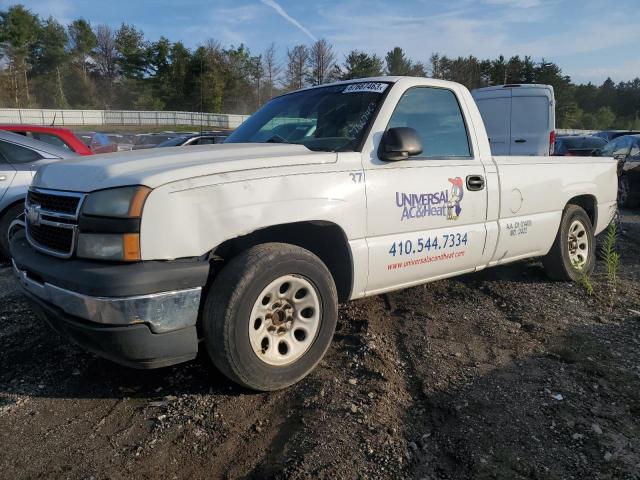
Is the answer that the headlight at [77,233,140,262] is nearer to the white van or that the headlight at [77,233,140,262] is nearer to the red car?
the red car

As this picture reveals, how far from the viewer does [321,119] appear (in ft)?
13.0

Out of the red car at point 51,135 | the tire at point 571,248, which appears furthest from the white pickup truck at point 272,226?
the red car at point 51,135

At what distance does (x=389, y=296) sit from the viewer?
16.2ft

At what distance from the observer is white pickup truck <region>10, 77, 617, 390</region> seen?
2656 millimetres

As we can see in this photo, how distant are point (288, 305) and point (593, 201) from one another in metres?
4.08

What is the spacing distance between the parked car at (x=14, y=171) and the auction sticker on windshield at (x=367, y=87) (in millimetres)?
4122

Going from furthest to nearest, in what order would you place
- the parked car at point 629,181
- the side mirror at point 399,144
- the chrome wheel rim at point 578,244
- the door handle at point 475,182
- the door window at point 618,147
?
the door window at point 618,147, the parked car at point 629,181, the chrome wheel rim at point 578,244, the door handle at point 475,182, the side mirror at point 399,144

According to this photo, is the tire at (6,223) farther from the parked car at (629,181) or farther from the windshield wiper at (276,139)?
the parked car at (629,181)

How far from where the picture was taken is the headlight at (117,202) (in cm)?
263

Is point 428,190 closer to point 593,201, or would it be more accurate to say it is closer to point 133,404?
point 133,404

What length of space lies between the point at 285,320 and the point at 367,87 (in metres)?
1.92

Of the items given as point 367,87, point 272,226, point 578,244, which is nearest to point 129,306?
point 272,226

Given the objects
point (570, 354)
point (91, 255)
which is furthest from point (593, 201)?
point (91, 255)

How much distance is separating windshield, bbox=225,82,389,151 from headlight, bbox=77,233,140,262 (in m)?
1.52
